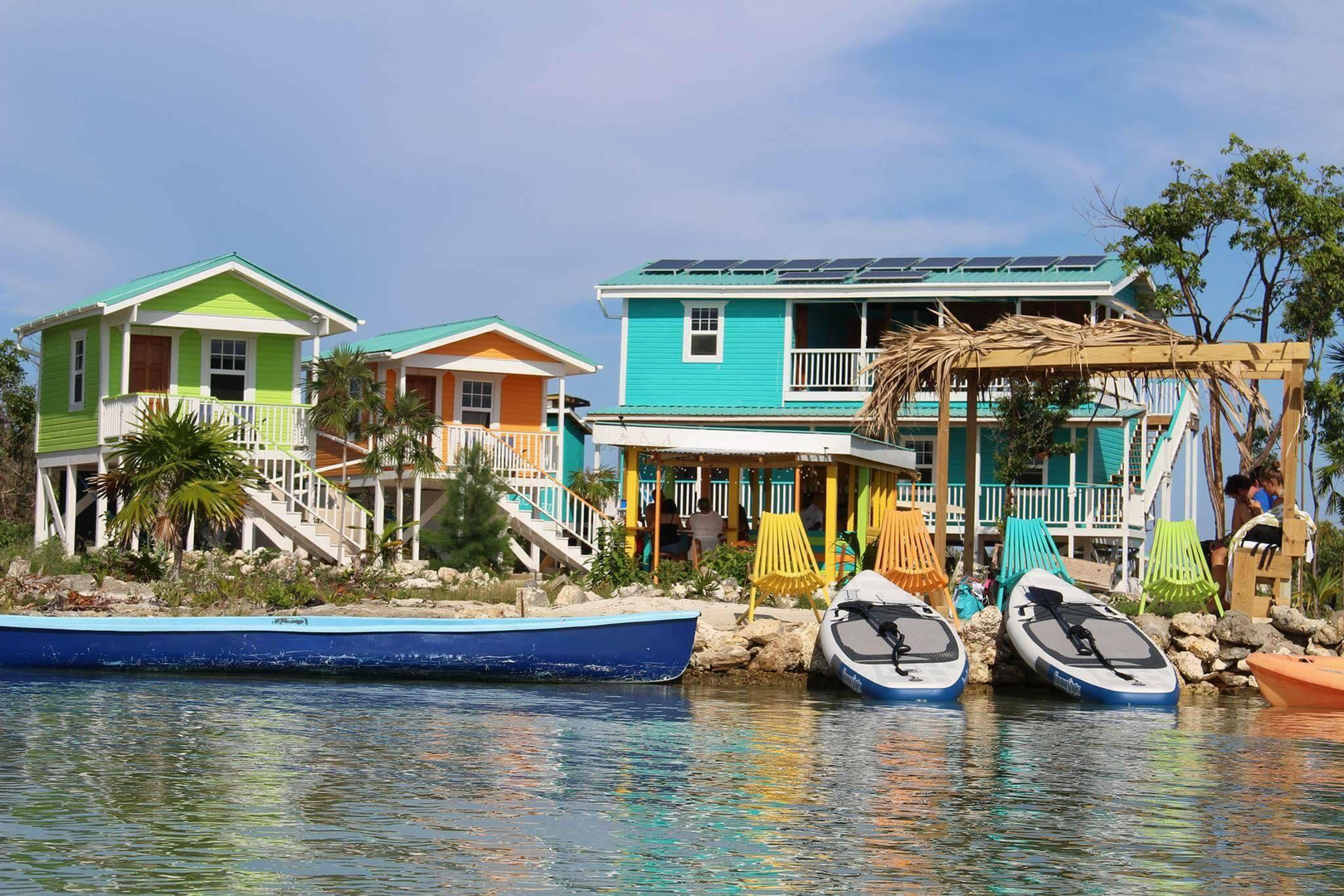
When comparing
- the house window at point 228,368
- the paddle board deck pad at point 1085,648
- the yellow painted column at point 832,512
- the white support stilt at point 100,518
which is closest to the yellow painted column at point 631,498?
the yellow painted column at point 832,512

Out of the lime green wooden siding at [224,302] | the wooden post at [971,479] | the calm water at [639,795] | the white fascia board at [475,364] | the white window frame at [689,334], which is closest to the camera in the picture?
the calm water at [639,795]

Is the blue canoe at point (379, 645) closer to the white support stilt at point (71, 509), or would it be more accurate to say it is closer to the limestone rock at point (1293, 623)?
the limestone rock at point (1293, 623)

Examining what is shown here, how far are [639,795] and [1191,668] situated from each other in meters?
9.22

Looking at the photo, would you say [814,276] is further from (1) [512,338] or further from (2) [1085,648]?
(2) [1085,648]

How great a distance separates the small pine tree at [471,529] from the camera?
2370 cm

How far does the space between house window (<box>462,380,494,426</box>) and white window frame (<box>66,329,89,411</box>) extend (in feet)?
24.0

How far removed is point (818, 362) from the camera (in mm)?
32469

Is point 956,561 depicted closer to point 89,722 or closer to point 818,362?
point 818,362

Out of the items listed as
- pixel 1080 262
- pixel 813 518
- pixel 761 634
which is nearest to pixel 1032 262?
pixel 1080 262

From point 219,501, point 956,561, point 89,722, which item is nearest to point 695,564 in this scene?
point 219,501

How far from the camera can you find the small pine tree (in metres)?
23.7

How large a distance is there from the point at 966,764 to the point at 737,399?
69.3ft

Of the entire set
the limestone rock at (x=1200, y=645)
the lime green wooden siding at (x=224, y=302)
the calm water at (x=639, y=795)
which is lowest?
the calm water at (x=639, y=795)

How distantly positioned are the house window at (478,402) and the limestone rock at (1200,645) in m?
17.6
